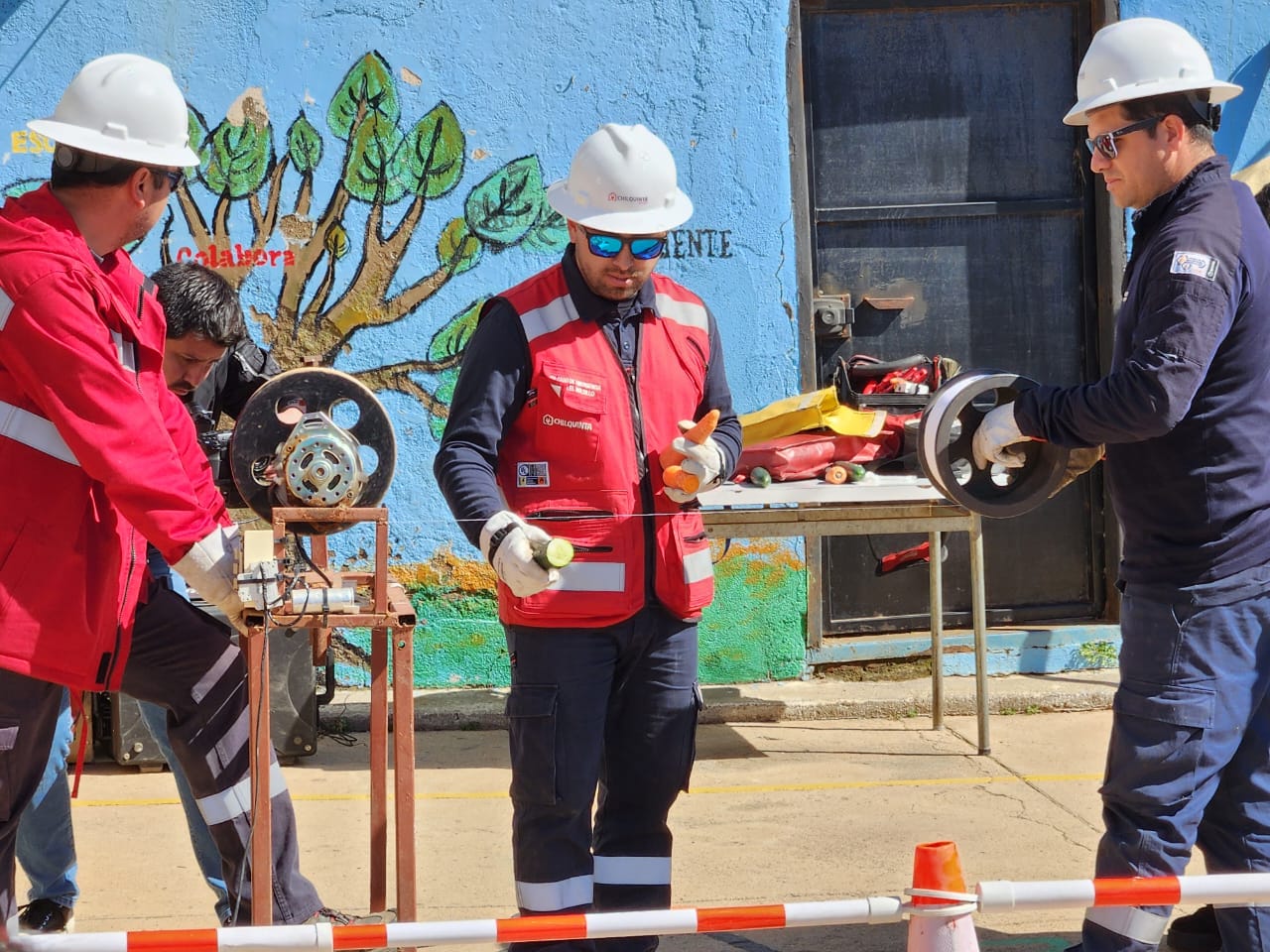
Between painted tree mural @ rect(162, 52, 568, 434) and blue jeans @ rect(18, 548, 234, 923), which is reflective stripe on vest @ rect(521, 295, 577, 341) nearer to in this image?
blue jeans @ rect(18, 548, 234, 923)

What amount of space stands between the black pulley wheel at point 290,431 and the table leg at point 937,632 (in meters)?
3.26

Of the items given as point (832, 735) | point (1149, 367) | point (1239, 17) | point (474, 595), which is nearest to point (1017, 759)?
point (832, 735)

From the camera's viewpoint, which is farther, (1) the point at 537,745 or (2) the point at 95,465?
(1) the point at 537,745

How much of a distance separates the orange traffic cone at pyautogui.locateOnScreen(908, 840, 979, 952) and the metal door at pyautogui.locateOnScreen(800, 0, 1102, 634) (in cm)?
435

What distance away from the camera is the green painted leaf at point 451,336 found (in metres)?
6.95

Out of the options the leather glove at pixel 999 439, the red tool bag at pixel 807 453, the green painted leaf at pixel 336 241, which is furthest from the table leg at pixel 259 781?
the green painted leaf at pixel 336 241

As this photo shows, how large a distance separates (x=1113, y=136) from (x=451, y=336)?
12.9ft

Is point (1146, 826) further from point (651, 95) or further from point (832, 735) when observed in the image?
point (651, 95)

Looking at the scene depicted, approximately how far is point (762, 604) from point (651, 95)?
2.44 meters

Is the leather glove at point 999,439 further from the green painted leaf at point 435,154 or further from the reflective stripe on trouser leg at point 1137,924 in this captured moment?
the green painted leaf at point 435,154

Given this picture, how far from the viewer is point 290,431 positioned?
12.2 feet

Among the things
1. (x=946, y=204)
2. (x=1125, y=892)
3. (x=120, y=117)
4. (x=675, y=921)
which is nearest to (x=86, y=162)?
(x=120, y=117)

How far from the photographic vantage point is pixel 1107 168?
3.63 meters

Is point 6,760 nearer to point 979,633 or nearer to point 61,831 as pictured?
point 61,831
